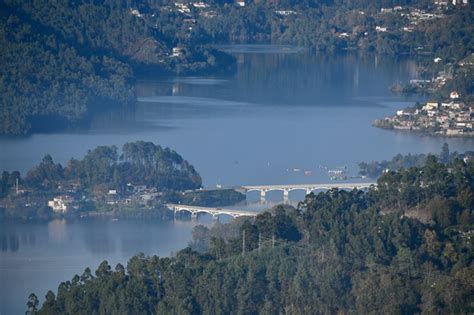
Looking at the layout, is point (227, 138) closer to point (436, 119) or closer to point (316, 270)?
point (436, 119)

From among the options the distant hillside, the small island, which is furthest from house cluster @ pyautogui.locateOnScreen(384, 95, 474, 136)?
the small island

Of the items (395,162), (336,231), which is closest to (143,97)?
(395,162)

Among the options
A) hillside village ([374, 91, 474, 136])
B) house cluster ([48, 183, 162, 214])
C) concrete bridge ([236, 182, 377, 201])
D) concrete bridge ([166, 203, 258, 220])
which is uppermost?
hillside village ([374, 91, 474, 136])

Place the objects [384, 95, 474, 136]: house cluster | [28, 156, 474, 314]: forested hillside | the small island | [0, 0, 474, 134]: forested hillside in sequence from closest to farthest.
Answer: [28, 156, 474, 314]: forested hillside < the small island < [384, 95, 474, 136]: house cluster < [0, 0, 474, 134]: forested hillside

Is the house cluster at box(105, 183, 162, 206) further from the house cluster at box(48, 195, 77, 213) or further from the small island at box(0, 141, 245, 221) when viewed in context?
the house cluster at box(48, 195, 77, 213)

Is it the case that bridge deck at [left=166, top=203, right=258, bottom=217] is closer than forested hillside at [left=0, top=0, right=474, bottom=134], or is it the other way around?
bridge deck at [left=166, top=203, right=258, bottom=217]

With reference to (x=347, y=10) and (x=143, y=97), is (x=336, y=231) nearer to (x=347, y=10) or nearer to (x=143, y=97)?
(x=143, y=97)

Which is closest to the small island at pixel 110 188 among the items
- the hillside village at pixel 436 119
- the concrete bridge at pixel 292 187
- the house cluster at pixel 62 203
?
the house cluster at pixel 62 203
